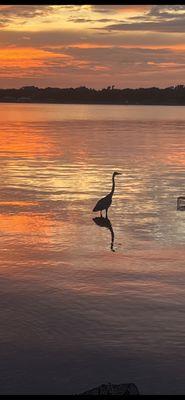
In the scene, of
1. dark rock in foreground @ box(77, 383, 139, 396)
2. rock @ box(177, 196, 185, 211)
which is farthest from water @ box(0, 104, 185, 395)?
dark rock in foreground @ box(77, 383, 139, 396)

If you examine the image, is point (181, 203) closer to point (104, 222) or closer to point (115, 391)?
point (104, 222)

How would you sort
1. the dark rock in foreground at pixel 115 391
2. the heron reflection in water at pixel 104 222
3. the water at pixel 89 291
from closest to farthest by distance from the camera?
the dark rock in foreground at pixel 115 391, the water at pixel 89 291, the heron reflection in water at pixel 104 222

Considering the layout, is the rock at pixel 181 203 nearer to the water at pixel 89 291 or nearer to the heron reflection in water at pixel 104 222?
the water at pixel 89 291

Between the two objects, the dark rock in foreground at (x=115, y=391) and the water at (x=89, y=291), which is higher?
the dark rock in foreground at (x=115, y=391)

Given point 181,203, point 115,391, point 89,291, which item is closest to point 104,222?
point 181,203

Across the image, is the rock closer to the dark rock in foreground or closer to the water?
the water

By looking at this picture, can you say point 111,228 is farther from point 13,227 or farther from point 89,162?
point 89,162

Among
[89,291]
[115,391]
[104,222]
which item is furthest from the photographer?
[104,222]

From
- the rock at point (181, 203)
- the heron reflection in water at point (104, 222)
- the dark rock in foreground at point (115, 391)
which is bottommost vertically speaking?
the heron reflection in water at point (104, 222)

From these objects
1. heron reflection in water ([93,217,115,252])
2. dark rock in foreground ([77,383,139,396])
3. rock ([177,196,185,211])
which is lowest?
heron reflection in water ([93,217,115,252])

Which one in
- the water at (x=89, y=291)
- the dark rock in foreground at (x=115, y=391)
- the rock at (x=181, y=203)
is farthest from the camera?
the rock at (x=181, y=203)

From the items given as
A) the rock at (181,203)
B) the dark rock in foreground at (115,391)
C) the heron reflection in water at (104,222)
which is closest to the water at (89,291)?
the heron reflection in water at (104,222)

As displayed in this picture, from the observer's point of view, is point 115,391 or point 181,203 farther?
point 181,203

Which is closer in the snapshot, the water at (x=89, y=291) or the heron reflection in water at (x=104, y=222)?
the water at (x=89, y=291)
